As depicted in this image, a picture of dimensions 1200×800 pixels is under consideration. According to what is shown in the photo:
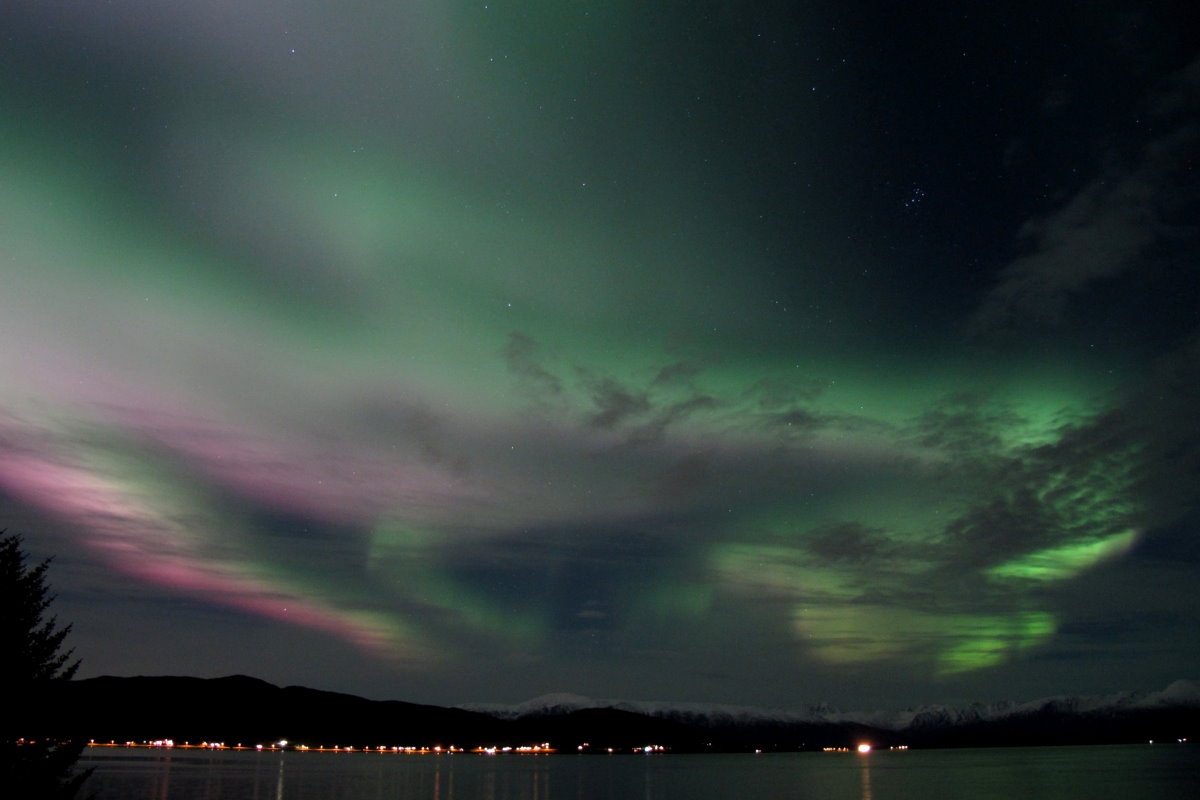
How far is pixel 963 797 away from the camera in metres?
110

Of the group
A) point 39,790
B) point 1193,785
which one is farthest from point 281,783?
point 1193,785

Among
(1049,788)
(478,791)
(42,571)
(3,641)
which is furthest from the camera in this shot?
(1049,788)

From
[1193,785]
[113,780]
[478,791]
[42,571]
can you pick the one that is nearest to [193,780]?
[113,780]

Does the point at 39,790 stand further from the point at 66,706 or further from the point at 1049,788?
the point at 1049,788

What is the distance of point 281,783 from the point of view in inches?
4734

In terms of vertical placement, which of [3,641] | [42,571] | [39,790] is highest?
[42,571]

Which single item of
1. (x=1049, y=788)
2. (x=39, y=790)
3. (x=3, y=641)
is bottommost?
(x=1049, y=788)

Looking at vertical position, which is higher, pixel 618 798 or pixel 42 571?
pixel 42 571

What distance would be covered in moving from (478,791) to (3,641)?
332 feet

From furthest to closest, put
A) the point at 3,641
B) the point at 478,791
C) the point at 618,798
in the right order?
the point at 478,791, the point at 618,798, the point at 3,641

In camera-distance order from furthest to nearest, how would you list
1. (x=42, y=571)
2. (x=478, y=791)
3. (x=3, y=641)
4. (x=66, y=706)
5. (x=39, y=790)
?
(x=478, y=791)
(x=66, y=706)
(x=42, y=571)
(x=3, y=641)
(x=39, y=790)

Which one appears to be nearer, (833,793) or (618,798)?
(618,798)

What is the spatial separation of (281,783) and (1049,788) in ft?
364

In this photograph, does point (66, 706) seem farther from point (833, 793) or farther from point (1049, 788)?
point (1049, 788)
